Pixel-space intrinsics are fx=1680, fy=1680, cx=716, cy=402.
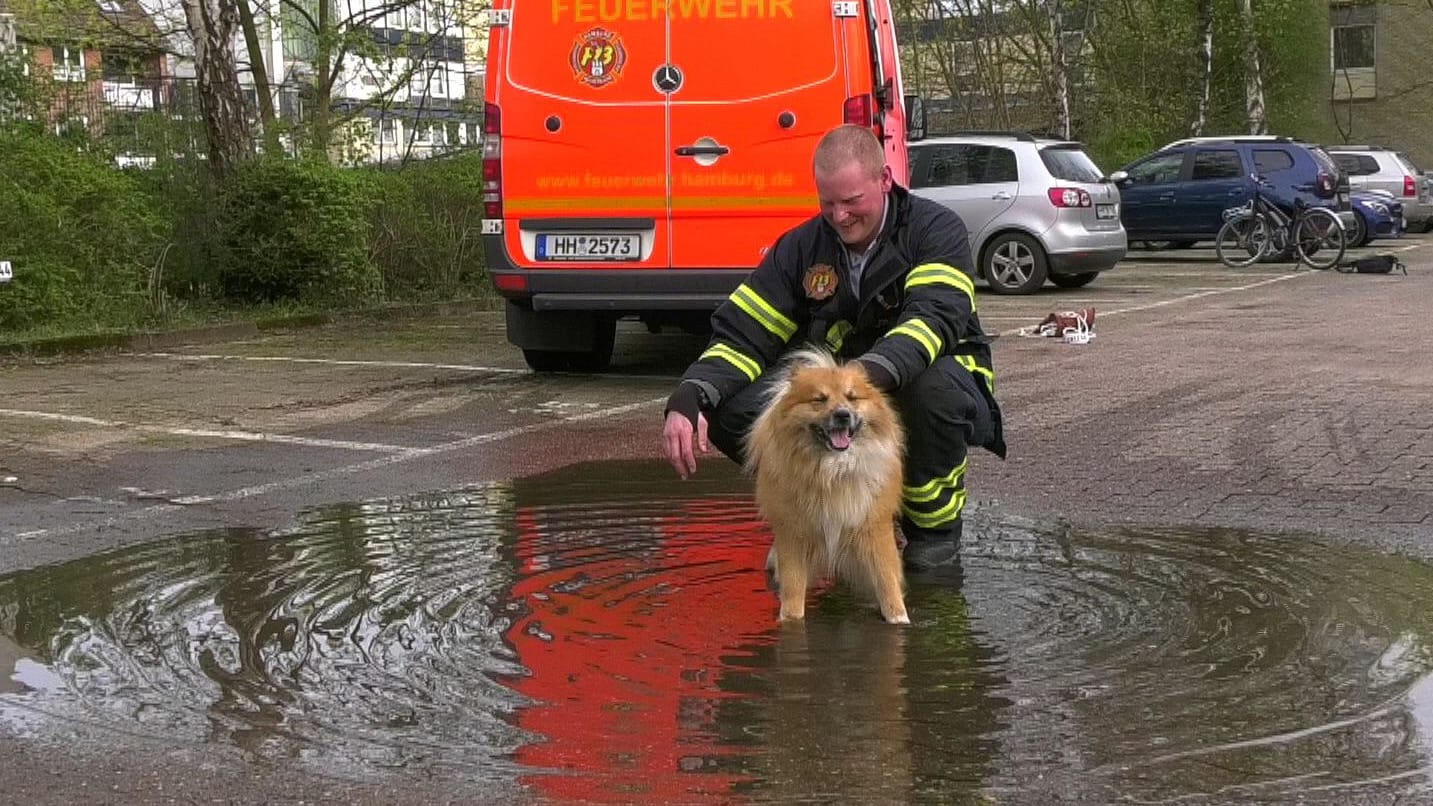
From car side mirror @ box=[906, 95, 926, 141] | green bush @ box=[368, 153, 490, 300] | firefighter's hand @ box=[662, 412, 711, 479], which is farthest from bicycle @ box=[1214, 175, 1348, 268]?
firefighter's hand @ box=[662, 412, 711, 479]

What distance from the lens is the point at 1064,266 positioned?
19.4 meters

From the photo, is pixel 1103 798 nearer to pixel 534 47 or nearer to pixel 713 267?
pixel 713 267

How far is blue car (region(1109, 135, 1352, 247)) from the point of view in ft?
82.1

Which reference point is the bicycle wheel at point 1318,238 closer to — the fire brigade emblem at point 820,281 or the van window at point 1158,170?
the van window at point 1158,170

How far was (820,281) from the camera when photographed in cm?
556

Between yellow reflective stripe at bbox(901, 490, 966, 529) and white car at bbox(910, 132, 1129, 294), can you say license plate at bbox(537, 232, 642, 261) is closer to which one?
yellow reflective stripe at bbox(901, 490, 966, 529)

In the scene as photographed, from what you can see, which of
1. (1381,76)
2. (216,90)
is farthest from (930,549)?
(1381,76)

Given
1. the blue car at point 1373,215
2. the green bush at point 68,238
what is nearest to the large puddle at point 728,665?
the green bush at point 68,238

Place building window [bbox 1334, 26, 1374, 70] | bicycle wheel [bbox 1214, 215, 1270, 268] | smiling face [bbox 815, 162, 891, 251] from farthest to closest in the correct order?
1. building window [bbox 1334, 26, 1374, 70]
2. bicycle wheel [bbox 1214, 215, 1270, 268]
3. smiling face [bbox 815, 162, 891, 251]

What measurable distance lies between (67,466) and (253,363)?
461 cm

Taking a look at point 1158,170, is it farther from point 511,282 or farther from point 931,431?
point 931,431

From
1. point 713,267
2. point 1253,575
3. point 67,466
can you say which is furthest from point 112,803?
point 713,267

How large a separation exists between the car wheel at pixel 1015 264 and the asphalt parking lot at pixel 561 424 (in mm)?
4362

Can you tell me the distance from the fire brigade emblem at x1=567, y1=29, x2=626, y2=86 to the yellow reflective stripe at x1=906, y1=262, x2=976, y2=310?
5.37 m
